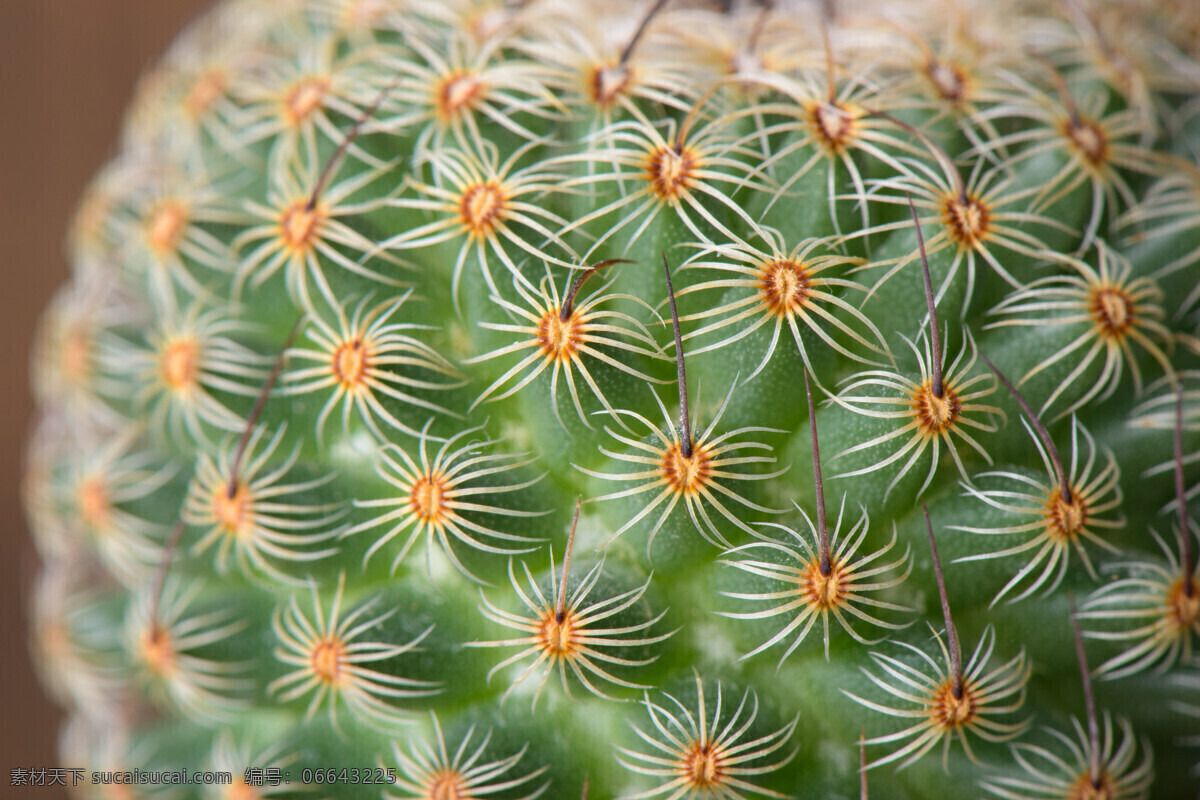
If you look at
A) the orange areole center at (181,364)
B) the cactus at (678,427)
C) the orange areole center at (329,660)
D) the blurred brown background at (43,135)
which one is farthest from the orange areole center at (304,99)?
the blurred brown background at (43,135)

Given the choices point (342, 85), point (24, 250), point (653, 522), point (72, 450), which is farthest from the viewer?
point (24, 250)

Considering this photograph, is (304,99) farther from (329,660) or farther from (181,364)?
(329,660)

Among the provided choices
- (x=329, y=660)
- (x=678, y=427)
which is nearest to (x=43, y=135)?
(x=329, y=660)

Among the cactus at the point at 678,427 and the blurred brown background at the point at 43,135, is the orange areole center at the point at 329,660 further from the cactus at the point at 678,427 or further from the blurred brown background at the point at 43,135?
the blurred brown background at the point at 43,135

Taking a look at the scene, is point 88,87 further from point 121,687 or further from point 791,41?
point 791,41

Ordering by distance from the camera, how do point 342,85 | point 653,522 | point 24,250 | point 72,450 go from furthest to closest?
point 24,250 → point 72,450 → point 342,85 → point 653,522

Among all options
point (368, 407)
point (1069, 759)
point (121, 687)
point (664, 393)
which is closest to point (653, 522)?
point (664, 393)
